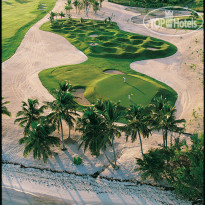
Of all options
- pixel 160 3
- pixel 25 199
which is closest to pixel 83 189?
pixel 25 199

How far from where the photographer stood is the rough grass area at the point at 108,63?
1956 inches

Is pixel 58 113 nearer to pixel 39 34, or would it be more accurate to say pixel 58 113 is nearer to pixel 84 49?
pixel 84 49

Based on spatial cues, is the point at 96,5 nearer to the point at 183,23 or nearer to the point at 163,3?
the point at 163,3

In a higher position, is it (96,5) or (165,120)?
(96,5)

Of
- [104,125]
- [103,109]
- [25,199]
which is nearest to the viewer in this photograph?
[104,125]

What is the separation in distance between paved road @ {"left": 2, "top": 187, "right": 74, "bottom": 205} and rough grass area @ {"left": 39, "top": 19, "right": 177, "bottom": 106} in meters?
22.9

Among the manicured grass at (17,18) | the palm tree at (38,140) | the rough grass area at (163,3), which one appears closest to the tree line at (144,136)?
the palm tree at (38,140)

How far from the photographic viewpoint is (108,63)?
66.4 metres

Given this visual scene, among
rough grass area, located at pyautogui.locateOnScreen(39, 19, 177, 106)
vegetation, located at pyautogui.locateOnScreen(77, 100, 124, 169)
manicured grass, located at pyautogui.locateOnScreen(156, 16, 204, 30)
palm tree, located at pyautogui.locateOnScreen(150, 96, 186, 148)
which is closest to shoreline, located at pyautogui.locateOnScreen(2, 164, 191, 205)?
vegetation, located at pyautogui.locateOnScreen(77, 100, 124, 169)

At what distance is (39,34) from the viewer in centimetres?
9062

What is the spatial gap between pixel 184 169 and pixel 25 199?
20111 mm

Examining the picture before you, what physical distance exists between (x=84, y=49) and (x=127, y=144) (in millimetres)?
47214

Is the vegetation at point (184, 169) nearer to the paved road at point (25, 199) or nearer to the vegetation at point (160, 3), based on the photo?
the paved road at point (25, 199)

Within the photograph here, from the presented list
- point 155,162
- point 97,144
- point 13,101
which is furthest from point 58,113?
point 13,101
